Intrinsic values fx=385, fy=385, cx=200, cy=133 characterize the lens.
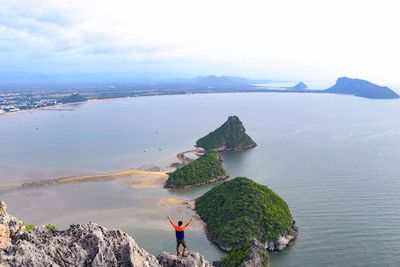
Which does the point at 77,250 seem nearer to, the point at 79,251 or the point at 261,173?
the point at 79,251

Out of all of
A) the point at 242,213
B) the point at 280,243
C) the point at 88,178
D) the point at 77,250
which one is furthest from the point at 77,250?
the point at 88,178

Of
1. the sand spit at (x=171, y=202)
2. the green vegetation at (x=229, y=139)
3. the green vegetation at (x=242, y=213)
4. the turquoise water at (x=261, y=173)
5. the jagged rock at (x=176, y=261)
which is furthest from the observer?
the green vegetation at (x=229, y=139)

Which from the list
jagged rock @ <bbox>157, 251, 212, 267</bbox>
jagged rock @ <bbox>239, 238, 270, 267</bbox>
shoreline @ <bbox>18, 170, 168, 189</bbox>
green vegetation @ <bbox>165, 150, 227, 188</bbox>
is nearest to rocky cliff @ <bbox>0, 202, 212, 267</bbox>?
jagged rock @ <bbox>157, 251, 212, 267</bbox>

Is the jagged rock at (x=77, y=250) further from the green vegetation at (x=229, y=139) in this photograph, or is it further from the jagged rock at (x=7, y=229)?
the green vegetation at (x=229, y=139)

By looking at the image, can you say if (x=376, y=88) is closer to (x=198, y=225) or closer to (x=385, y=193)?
(x=385, y=193)

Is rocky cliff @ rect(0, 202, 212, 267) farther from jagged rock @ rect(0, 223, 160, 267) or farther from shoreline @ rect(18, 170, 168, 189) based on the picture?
shoreline @ rect(18, 170, 168, 189)

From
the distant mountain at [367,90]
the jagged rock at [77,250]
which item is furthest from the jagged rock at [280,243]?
the distant mountain at [367,90]
